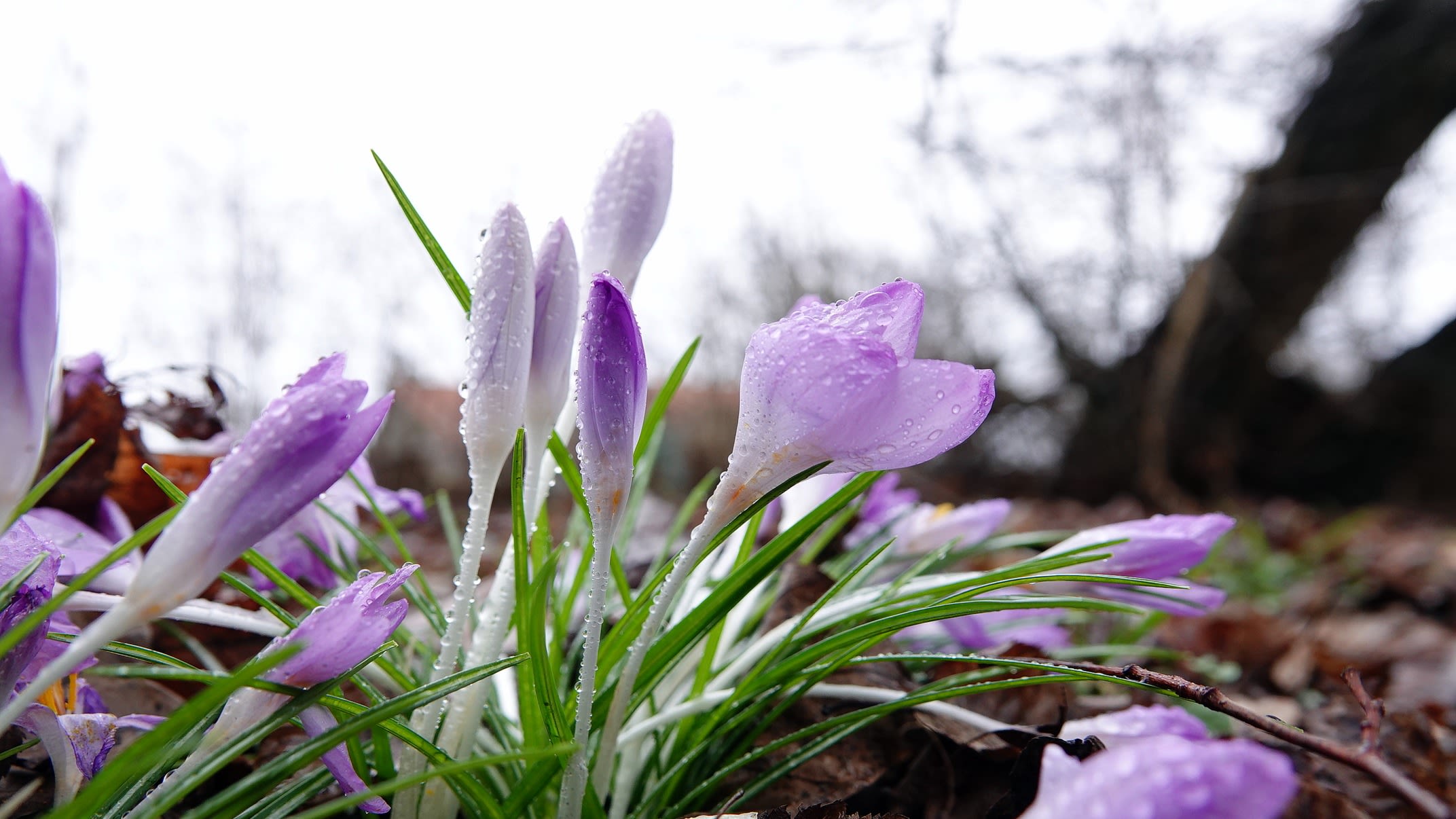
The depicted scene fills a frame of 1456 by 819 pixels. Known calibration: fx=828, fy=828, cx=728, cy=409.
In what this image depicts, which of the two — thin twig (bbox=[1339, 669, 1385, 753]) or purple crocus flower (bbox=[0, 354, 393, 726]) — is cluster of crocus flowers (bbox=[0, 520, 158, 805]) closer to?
purple crocus flower (bbox=[0, 354, 393, 726])

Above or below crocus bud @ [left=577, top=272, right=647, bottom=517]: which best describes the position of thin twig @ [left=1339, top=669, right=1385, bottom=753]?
below

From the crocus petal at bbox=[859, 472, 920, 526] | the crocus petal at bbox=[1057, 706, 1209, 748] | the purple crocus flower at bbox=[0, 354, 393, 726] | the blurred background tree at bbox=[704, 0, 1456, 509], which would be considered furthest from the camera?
the blurred background tree at bbox=[704, 0, 1456, 509]

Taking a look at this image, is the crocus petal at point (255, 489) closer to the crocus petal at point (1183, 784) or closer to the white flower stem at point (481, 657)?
the white flower stem at point (481, 657)

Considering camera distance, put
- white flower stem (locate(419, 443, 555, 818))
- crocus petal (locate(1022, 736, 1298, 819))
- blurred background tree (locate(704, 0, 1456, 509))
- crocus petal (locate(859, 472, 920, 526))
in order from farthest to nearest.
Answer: blurred background tree (locate(704, 0, 1456, 509)) < crocus petal (locate(859, 472, 920, 526)) < white flower stem (locate(419, 443, 555, 818)) < crocus petal (locate(1022, 736, 1298, 819))

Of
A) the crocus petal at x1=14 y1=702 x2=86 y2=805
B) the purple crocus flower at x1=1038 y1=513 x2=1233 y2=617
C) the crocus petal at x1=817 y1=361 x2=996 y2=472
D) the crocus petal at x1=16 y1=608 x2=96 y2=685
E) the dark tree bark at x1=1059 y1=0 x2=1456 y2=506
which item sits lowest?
the dark tree bark at x1=1059 y1=0 x2=1456 y2=506

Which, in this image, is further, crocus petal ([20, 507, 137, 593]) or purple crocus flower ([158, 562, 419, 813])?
crocus petal ([20, 507, 137, 593])

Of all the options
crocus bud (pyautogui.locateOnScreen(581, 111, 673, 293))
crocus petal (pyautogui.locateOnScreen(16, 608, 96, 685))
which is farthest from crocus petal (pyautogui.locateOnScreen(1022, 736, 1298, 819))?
crocus petal (pyautogui.locateOnScreen(16, 608, 96, 685))

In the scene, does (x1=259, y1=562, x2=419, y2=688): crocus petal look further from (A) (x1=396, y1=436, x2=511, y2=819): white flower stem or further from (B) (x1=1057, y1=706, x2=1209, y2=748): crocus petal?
(B) (x1=1057, y1=706, x2=1209, y2=748): crocus petal

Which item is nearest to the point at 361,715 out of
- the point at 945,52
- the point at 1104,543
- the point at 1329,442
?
the point at 1104,543
